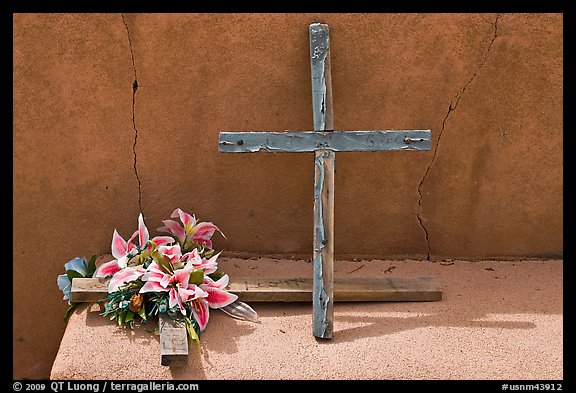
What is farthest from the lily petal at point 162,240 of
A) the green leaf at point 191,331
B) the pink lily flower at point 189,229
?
the green leaf at point 191,331

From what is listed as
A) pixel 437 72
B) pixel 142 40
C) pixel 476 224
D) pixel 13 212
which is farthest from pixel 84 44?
pixel 476 224

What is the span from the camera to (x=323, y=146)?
368 cm

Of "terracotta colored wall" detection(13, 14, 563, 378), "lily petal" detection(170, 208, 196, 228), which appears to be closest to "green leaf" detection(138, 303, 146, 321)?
"lily petal" detection(170, 208, 196, 228)

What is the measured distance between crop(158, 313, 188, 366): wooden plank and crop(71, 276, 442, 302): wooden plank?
1.14 ft

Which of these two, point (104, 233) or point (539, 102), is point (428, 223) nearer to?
point (539, 102)

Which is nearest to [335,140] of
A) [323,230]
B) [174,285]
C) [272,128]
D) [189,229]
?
[323,230]

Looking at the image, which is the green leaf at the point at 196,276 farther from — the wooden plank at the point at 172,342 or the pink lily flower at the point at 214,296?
the wooden plank at the point at 172,342

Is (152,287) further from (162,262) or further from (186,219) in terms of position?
(186,219)

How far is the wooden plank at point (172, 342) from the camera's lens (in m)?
3.34

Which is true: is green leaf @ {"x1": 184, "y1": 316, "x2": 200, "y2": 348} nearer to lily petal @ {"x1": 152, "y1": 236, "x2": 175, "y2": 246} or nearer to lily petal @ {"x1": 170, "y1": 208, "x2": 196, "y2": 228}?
lily petal @ {"x1": 152, "y1": 236, "x2": 175, "y2": 246}

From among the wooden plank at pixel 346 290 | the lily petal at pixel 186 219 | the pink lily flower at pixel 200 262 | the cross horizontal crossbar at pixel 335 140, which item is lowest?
the wooden plank at pixel 346 290

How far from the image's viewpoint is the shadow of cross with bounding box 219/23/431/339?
12.0 ft

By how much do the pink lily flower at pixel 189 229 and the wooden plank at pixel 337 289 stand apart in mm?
245

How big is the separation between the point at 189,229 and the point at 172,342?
0.68 meters
